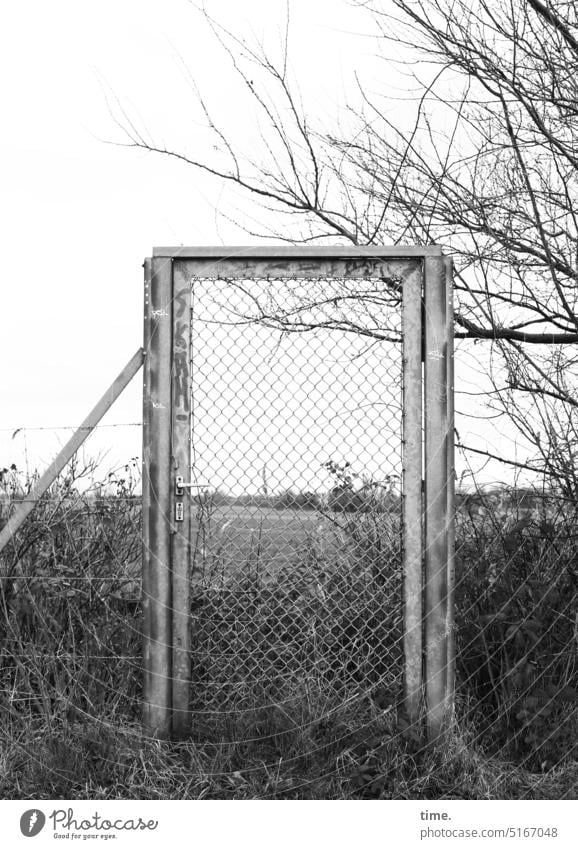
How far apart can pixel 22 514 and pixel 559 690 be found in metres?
2.61

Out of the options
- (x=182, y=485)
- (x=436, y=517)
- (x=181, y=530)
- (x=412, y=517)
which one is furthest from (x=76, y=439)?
(x=436, y=517)

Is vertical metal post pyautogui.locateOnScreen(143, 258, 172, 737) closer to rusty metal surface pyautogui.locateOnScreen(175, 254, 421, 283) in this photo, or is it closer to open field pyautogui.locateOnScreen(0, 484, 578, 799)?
open field pyautogui.locateOnScreen(0, 484, 578, 799)

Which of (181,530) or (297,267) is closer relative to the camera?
(181,530)

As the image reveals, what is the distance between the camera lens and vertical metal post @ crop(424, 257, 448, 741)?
4.10 m

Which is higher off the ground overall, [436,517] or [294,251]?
[294,251]

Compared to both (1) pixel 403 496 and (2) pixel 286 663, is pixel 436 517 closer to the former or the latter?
(1) pixel 403 496

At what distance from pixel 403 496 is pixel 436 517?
179 mm

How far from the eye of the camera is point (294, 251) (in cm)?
416

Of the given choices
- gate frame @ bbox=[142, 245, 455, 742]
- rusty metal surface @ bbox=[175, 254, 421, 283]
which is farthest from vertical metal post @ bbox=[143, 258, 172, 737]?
rusty metal surface @ bbox=[175, 254, 421, 283]

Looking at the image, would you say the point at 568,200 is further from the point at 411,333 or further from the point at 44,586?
the point at 44,586

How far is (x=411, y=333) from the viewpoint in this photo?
4.16m

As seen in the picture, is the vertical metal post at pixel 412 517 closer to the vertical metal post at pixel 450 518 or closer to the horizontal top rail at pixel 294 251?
the vertical metal post at pixel 450 518

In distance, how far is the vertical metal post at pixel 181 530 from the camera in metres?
4.09

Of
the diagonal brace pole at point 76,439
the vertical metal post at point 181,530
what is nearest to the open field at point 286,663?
the vertical metal post at point 181,530
